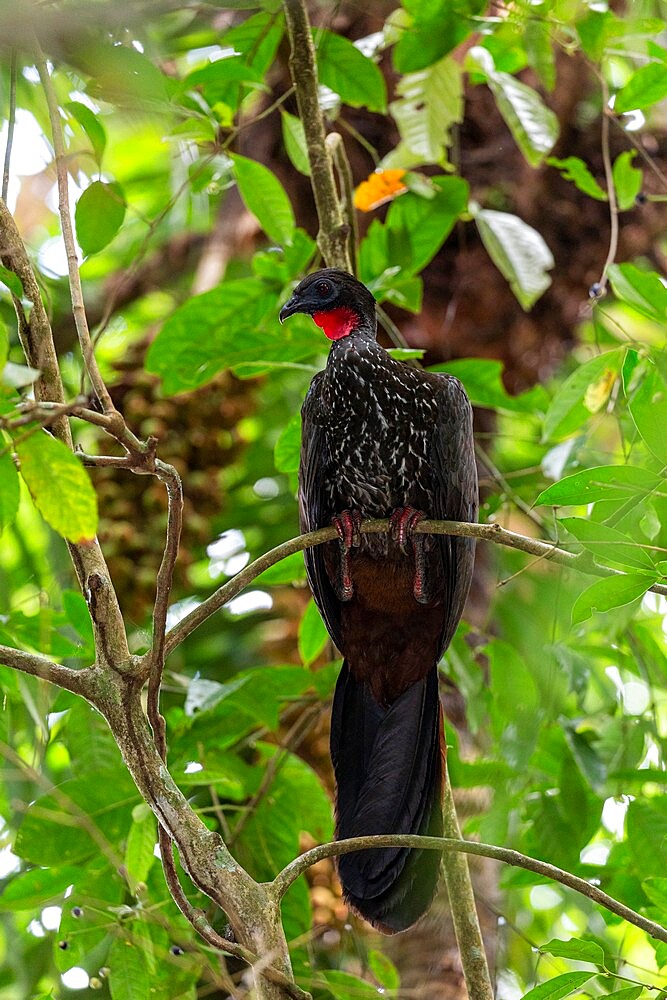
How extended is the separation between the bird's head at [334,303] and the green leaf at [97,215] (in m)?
0.54

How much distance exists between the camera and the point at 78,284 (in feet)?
5.23

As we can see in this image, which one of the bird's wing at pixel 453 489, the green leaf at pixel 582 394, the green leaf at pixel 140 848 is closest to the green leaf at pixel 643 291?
the green leaf at pixel 582 394

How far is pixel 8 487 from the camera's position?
1.45m

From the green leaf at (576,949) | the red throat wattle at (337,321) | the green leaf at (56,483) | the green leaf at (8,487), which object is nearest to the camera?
the green leaf at (56,483)

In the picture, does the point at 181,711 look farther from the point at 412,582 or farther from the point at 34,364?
the point at 34,364

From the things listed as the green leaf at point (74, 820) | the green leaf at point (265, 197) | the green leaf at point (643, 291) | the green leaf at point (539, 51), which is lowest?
the green leaf at point (74, 820)

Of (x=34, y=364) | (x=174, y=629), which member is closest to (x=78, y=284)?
→ (x=34, y=364)

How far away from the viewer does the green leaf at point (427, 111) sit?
8.95 ft

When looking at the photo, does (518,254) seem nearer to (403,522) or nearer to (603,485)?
(403,522)

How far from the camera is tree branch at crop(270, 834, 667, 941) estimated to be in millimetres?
1506

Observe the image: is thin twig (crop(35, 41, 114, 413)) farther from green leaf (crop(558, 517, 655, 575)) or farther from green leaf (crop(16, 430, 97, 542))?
green leaf (crop(558, 517, 655, 575))

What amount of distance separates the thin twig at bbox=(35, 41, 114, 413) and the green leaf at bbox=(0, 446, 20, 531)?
0.15 meters

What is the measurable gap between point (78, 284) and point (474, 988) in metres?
1.36

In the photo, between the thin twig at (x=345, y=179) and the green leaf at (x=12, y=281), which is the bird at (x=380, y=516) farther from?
the green leaf at (x=12, y=281)
